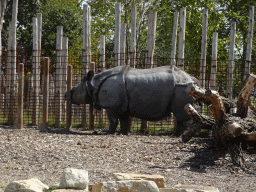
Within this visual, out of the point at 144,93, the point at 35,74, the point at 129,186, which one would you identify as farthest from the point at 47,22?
the point at 129,186

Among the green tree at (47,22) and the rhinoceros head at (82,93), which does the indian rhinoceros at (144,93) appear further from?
the green tree at (47,22)

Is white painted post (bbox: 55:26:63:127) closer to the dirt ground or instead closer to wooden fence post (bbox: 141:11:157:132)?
wooden fence post (bbox: 141:11:157:132)

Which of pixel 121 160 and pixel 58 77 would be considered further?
pixel 58 77

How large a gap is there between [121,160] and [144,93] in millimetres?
2801

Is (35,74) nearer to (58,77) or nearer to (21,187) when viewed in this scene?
(58,77)

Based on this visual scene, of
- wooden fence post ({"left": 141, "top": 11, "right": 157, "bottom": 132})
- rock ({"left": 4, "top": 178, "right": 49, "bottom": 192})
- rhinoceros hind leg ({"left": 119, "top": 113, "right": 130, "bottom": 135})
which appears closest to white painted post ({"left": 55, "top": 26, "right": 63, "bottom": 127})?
rhinoceros hind leg ({"left": 119, "top": 113, "right": 130, "bottom": 135})

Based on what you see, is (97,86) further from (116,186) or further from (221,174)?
(116,186)

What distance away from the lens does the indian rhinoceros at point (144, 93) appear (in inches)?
326

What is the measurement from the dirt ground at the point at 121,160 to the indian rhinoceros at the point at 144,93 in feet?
3.90

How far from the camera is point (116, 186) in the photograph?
12.0ft

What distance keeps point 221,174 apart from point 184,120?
120 inches

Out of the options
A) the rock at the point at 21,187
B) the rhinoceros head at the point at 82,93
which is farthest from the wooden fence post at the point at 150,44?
the rock at the point at 21,187

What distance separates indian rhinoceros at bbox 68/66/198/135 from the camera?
8281 millimetres

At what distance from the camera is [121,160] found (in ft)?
19.1
